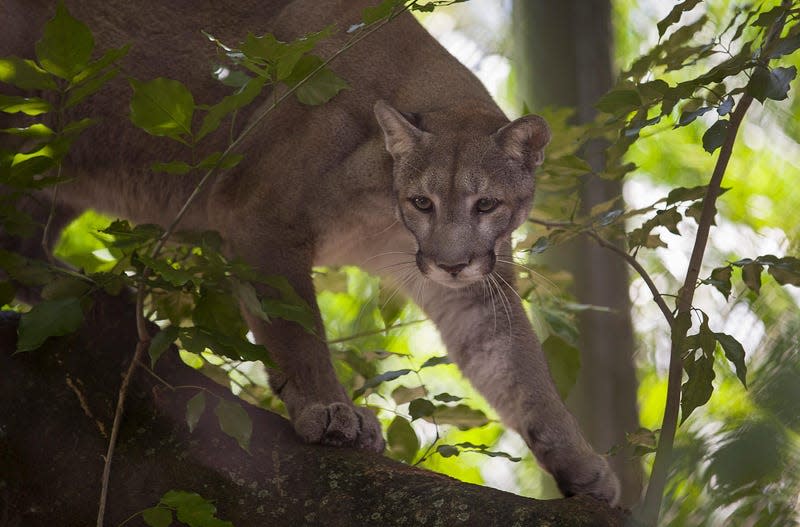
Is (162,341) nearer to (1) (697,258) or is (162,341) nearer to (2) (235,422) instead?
(2) (235,422)

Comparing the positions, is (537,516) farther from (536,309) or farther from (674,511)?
(536,309)

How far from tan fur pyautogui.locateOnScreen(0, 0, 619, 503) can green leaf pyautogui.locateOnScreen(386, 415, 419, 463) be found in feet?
0.19

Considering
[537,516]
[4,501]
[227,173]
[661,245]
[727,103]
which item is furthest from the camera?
[227,173]

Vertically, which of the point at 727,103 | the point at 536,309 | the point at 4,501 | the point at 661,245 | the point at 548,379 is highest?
the point at 727,103

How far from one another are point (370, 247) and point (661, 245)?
4.19 feet

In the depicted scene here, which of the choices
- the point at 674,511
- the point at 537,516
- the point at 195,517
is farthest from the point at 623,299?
the point at 674,511

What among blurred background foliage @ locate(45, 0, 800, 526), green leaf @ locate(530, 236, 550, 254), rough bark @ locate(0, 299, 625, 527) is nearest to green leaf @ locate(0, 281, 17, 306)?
rough bark @ locate(0, 299, 625, 527)

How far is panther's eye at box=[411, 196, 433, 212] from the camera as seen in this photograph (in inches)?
134

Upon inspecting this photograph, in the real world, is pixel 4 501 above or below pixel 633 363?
below

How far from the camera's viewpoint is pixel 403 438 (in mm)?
3148

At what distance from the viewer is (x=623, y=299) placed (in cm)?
460

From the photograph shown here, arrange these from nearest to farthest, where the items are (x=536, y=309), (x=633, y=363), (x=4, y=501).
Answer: (x=4, y=501) < (x=536, y=309) < (x=633, y=363)

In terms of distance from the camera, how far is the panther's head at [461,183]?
10.7 feet

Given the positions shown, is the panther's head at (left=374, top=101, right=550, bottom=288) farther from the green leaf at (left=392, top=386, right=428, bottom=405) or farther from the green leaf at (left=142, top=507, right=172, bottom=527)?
the green leaf at (left=142, top=507, right=172, bottom=527)
